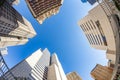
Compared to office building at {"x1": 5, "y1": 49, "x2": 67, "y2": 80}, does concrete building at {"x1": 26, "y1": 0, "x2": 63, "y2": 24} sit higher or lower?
higher

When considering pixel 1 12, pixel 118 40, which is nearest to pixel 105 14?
pixel 118 40

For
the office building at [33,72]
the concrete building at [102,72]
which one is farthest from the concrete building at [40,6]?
the concrete building at [102,72]

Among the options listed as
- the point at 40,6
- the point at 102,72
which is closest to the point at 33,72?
the point at 40,6

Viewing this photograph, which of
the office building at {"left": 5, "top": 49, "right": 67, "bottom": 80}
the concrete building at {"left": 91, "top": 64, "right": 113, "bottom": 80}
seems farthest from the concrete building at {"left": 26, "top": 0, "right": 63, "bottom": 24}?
the concrete building at {"left": 91, "top": 64, "right": 113, "bottom": 80}

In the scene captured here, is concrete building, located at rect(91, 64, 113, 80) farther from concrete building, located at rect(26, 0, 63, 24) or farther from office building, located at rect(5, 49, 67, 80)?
concrete building, located at rect(26, 0, 63, 24)

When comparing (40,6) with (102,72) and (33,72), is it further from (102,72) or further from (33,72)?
(102,72)

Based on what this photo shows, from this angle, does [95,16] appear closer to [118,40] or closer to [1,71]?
[118,40]

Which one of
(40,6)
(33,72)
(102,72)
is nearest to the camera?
(102,72)

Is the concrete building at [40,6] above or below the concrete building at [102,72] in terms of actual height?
above

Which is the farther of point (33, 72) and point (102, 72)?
point (33, 72)

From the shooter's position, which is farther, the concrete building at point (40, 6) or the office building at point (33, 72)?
the concrete building at point (40, 6)

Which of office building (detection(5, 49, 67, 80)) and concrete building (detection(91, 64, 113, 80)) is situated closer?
concrete building (detection(91, 64, 113, 80))

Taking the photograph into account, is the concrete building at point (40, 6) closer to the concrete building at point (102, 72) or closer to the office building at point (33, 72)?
the office building at point (33, 72)

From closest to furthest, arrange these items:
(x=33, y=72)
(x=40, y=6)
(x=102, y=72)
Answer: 1. (x=102, y=72)
2. (x=40, y=6)
3. (x=33, y=72)
